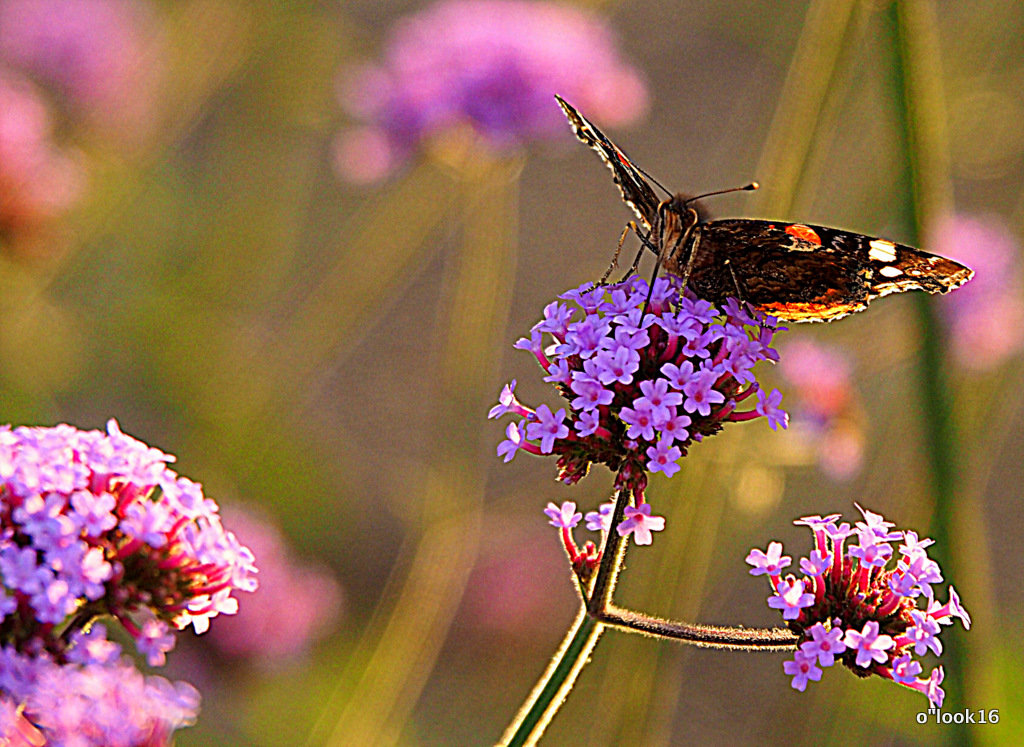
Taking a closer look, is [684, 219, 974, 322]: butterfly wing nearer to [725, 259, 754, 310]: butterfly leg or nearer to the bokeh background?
[725, 259, 754, 310]: butterfly leg

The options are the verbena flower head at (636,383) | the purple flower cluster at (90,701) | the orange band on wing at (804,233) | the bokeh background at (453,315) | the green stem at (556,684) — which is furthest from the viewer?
the bokeh background at (453,315)

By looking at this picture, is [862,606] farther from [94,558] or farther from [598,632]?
[94,558]

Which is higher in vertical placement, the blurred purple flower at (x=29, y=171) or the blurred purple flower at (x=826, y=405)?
the blurred purple flower at (x=826, y=405)

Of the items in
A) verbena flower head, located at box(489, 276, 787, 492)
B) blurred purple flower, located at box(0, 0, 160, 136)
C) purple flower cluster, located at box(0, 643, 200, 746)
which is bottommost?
purple flower cluster, located at box(0, 643, 200, 746)

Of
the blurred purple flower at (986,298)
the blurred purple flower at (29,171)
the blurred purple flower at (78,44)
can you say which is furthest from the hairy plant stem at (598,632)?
Answer: the blurred purple flower at (78,44)

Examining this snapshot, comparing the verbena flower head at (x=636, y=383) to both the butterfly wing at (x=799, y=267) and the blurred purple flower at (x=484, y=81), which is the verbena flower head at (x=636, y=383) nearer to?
the butterfly wing at (x=799, y=267)

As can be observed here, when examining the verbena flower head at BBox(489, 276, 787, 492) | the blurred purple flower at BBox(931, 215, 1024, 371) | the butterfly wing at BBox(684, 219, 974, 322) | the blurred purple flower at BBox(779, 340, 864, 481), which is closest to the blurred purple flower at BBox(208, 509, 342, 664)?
the blurred purple flower at BBox(779, 340, 864, 481)

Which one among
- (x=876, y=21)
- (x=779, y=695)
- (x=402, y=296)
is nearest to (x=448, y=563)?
(x=876, y=21)
